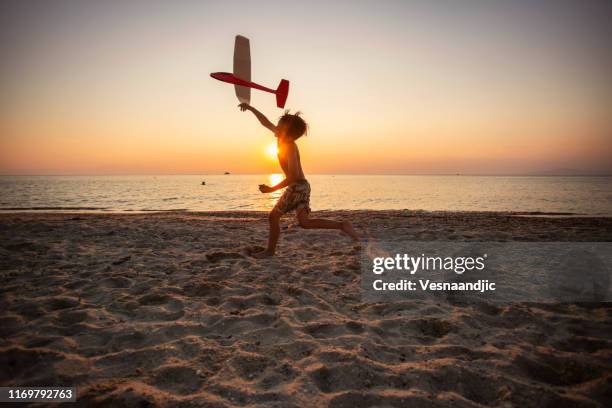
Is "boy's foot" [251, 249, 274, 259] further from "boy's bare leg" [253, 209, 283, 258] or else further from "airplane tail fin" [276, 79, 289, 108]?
"airplane tail fin" [276, 79, 289, 108]

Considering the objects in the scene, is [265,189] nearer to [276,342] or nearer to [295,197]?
[295,197]

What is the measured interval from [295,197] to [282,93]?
1776mm

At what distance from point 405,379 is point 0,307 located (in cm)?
431

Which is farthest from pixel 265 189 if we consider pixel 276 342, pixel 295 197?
pixel 276 342

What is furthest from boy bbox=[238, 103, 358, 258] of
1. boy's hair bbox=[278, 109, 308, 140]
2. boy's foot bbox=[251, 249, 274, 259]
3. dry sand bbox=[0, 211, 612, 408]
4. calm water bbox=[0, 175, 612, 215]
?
calm water bbox=[0, 175, 612, 215]

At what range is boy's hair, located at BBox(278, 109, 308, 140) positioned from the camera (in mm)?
4898

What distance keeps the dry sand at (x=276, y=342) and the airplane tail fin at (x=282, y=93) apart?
282 cm

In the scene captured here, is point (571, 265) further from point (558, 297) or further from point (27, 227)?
point (27, 227)

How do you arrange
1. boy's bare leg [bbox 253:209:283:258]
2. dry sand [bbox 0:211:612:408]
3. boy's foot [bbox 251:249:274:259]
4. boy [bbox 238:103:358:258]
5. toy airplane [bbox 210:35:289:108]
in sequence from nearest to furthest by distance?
1. dry sand [bbox 0:211:612:408]
2. toy airplane [bbox 210:35:289:108]
3. boy [bbox 238:103:358:258]
4. boy's bare leg [bbox 253:209:283:258]
5. boy's foot [bbox 251:249:274:259]

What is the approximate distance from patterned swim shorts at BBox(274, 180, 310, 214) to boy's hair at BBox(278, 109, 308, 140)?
0.80 m

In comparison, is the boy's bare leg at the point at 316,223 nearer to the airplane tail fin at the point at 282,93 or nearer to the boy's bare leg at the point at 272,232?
the boy's bare leg at the point at 272,232

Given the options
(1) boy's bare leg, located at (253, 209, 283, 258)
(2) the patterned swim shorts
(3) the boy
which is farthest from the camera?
(1) boy's bare leg, located at (253, 209, 283, 258)

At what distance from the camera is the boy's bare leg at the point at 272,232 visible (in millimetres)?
5200

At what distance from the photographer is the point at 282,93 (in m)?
5.03
